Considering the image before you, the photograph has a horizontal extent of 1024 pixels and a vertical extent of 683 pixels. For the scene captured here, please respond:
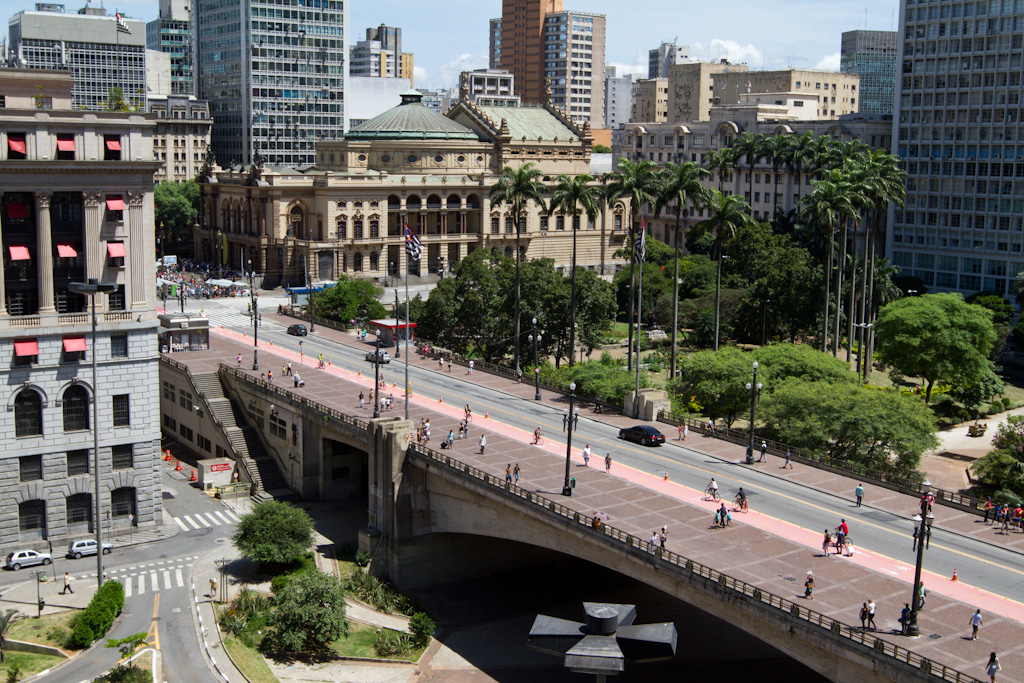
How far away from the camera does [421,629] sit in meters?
60.2

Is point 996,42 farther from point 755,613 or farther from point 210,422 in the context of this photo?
point 755,613

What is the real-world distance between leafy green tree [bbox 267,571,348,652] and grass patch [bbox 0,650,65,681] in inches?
431

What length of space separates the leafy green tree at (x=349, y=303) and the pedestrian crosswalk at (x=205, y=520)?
1718 inches

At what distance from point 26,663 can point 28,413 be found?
60.9 ft

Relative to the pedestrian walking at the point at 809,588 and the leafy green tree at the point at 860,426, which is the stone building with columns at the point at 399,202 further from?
the pedestrian walking at the point at 809,588

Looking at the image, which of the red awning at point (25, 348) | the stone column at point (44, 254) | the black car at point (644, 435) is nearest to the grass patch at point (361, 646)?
the black car at point (644, 435)

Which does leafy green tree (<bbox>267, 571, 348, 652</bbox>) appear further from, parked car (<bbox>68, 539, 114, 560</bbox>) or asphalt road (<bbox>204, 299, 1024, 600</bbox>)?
parked car (<bbox>68, 539, 114, 560</bbox>)

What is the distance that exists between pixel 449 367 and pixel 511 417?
18280mm

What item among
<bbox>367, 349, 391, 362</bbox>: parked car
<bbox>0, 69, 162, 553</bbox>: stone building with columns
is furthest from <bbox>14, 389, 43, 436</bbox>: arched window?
<bbox>367, 349, 391, 362</bbox>: parked car

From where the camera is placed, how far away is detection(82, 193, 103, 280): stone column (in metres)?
69.6

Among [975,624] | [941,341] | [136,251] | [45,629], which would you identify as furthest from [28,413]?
[941,341]

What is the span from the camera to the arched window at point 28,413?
68.5 metres

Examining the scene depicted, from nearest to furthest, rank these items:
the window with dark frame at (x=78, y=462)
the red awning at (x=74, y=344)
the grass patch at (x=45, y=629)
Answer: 1. the grass patch at (x=45, y=629)
2. the red awning at (x=74, y=344)
3. the window with dark frame at (x=78, y=462)

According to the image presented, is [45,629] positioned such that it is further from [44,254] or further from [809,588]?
[809,588]
